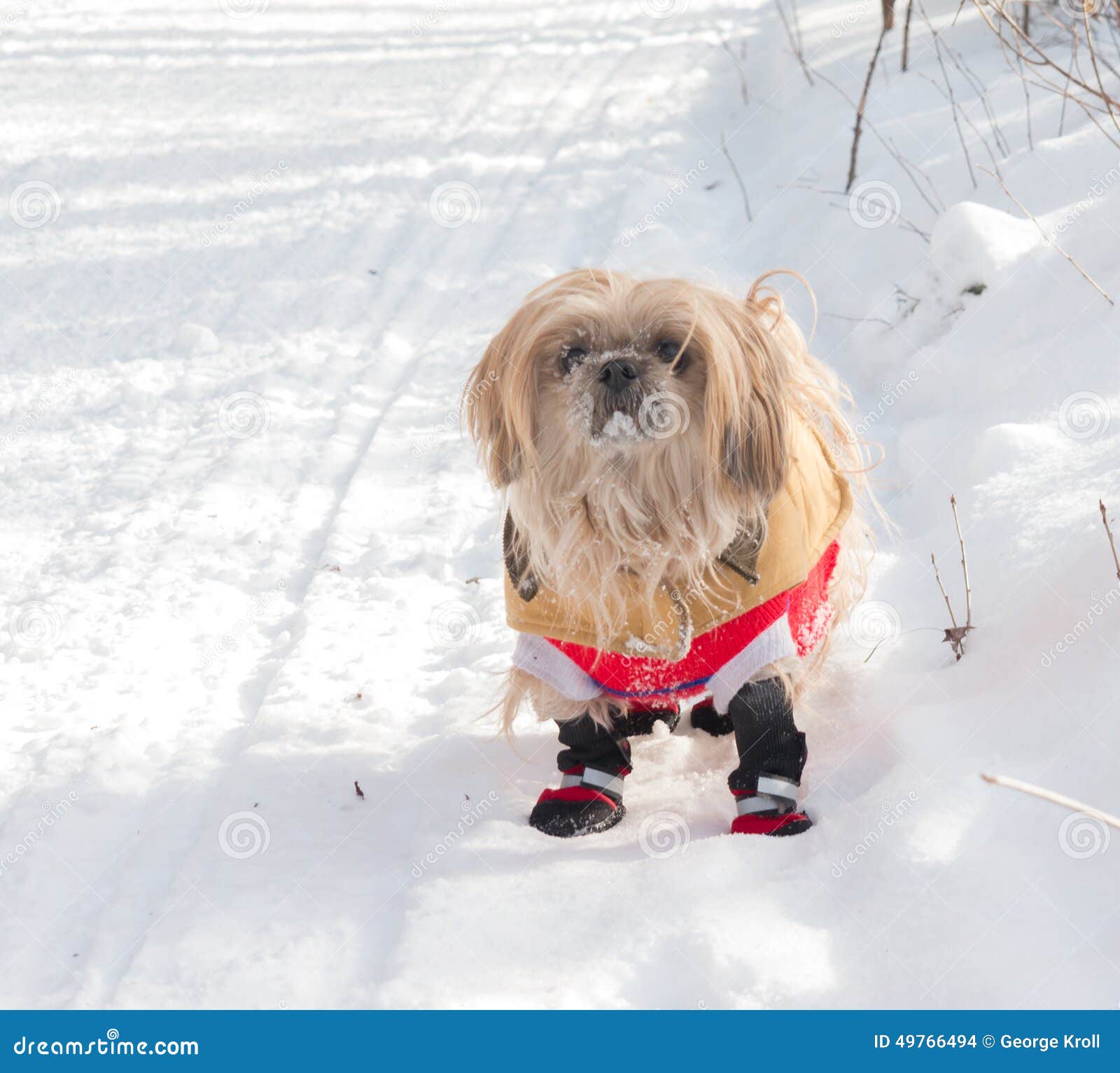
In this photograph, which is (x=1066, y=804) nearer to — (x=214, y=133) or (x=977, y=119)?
(x=977, y=119)

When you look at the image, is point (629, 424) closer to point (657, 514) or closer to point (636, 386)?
point (636, 386)

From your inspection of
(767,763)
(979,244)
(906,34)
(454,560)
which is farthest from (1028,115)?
(767,763)

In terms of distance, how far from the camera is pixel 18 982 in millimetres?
2186

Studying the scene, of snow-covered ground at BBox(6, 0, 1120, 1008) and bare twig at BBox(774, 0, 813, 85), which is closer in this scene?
snow-covered ground at BBox(6, 0, 1120, 1008)

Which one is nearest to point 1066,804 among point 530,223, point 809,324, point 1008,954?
point 1008,954

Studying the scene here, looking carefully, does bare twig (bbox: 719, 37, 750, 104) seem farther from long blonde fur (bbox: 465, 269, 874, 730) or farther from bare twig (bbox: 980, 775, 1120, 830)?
bare twig (bbox: 980, 775, 1120, 830)

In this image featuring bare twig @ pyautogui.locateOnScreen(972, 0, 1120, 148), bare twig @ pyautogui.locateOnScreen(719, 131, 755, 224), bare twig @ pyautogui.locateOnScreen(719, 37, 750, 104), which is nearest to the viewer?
bare twig @ pyautogui.locateOnScreen(972, 0, 1120, 148)

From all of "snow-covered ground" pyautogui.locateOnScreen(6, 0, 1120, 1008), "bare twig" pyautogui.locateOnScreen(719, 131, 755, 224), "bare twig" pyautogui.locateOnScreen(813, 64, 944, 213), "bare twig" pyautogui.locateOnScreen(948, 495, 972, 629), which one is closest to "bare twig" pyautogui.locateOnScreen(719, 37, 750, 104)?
"snow-covered ground" pyautogui.locateOnScreen(6, 0, 1120, 1008)

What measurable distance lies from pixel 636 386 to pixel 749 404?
258 mm

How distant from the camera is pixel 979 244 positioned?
4.04 meters

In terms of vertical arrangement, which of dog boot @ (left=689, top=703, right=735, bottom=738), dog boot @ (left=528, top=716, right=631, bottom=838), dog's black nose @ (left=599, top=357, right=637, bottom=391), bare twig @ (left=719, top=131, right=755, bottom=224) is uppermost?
dog's black nose @ (left=599, top=357, right=637, bottom=391)

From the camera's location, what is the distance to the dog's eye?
7.27 ft

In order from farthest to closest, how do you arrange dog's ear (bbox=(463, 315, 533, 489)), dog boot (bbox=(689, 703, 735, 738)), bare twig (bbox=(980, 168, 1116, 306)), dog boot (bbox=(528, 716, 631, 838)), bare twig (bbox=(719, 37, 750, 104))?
bare twig (bbox=(719, 37, 750, 104)), bare twig (bbox=(980, 168, 1116, 306)), dog boot (bbox=(689, 703, 735, 738)), dog boot (bbox=(528, 716, 631, 838)), dog's ear (bbox=(463, 315, 533, 489))

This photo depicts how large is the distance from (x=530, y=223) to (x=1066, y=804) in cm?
453
